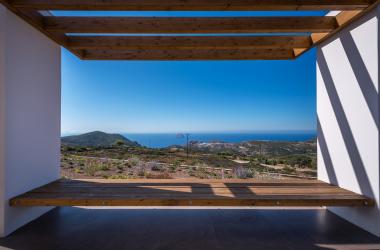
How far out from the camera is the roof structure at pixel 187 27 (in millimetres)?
2771

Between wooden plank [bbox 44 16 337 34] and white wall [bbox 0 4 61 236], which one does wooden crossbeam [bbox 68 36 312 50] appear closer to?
wooden plank [bbox 44 16 337 34]

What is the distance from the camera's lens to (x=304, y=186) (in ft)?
12.2

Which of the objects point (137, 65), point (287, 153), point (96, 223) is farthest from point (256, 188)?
point (137, 65)

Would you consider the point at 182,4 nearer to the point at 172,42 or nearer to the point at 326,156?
the point at 172,42

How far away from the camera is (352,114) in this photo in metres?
3.46

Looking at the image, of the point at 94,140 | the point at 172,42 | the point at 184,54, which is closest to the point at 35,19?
the point at 172,42

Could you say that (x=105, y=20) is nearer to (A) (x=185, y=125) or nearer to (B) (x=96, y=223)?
(B) (x=96, y=223)

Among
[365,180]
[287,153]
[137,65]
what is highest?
[137,65]

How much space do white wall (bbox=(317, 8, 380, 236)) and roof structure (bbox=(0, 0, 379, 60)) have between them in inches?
10.0

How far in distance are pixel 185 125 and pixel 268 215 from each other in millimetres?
29540

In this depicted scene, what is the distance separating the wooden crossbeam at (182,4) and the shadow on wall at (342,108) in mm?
822

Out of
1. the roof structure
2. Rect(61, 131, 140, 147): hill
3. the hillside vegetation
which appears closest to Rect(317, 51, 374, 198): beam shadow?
the roof structure

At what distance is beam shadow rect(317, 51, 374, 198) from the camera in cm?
321

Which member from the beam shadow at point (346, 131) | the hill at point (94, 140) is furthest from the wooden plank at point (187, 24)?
the hill at point (94, 140)
